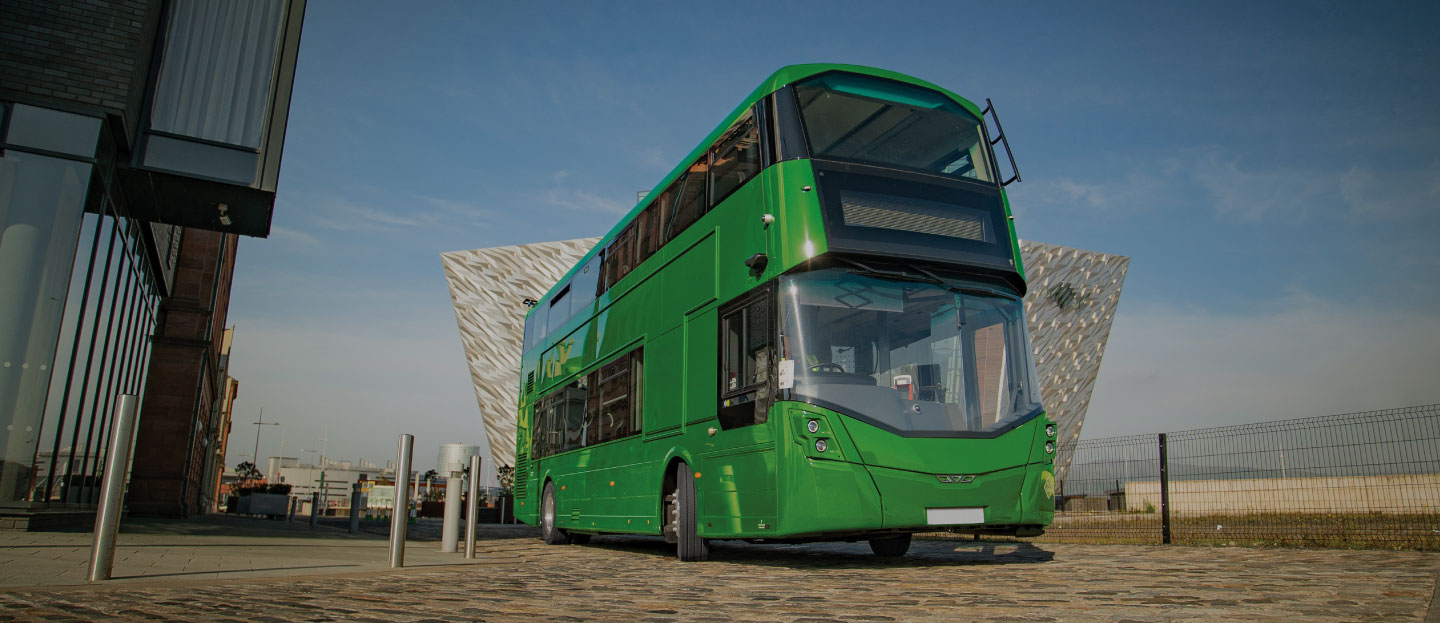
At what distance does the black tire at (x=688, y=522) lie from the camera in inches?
322

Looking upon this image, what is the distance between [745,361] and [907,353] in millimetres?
1304

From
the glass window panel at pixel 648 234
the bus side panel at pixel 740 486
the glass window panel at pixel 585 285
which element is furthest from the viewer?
the glass window panel at pixel 585 285

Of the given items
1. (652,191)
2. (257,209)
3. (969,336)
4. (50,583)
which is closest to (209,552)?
(50,583)

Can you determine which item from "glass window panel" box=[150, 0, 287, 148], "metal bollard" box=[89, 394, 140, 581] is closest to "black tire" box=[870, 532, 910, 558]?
"metal bollard" box=[89, 394, 140, 581]

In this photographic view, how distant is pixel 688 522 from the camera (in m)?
8.21

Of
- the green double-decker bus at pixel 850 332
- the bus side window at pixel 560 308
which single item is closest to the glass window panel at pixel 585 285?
the bus side window at pixel 560 308

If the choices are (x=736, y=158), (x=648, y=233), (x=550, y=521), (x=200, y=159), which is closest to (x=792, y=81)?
(x=736, y=158)

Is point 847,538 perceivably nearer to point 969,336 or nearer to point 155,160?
point 969,336

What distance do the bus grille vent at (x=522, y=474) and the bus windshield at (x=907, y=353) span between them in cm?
879

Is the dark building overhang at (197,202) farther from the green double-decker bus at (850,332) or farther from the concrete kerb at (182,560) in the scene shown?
the green double-decker bus at (850,332)

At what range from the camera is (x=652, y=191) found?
33.9 ft

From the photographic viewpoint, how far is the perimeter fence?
29.6 ft

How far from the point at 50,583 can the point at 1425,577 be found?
27.2 feet

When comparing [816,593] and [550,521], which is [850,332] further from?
[550,521]
